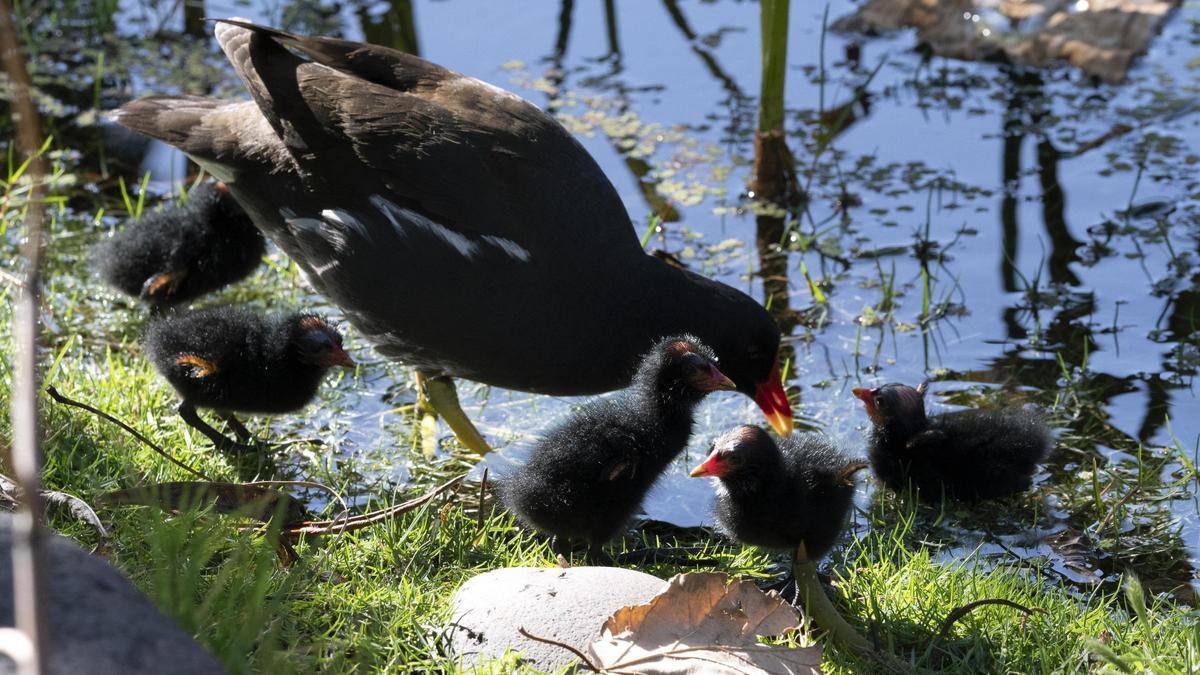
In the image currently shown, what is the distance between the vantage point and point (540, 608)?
2910mm

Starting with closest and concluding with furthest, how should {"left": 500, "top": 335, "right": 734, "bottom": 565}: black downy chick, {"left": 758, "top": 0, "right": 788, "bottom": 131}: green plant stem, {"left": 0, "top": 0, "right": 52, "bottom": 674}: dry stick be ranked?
{"left": 0, "top": 0, "right": 52, "bottom": 674}: dry stick, {"left": 500, "top": 335, "right": 734, "bottom": 565}: black downy chick, {"left": 758, "top": 0, "right": 788, "bottom": 131}: green plant stem

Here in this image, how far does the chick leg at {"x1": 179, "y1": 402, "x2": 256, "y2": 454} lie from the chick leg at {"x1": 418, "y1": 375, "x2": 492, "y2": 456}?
23.0 inches

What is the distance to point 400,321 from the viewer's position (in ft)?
13.2

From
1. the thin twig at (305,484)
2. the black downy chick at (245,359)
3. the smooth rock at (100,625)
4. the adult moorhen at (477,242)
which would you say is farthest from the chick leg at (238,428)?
the smooth rock at (100,625)

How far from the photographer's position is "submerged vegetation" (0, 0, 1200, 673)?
10.2 feet

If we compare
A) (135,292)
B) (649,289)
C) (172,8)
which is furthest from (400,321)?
(172,8)

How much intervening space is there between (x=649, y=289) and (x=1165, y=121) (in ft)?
11.2

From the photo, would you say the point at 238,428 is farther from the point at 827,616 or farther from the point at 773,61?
the point at 773,61

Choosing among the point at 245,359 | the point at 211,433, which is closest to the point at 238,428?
the point at 211,433

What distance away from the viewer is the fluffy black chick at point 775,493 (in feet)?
10.4

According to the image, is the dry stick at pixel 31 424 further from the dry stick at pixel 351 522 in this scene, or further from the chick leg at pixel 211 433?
the chick leg at pixel 211 433

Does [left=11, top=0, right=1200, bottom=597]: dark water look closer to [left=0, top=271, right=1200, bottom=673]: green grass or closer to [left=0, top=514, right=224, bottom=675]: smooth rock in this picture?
[left=0, top=271, right=1200, bottom=673]: green grass

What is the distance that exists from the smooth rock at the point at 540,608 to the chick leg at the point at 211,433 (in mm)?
1254

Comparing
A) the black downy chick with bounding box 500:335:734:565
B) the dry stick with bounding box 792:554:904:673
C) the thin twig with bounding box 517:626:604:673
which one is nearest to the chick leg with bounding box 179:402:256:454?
the black downy chick with bounding box 500:335:734:565
